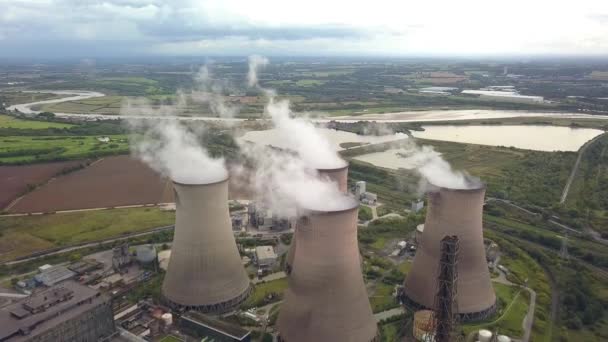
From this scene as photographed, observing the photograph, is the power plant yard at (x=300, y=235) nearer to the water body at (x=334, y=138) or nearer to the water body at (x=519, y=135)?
the water body at (x=334, y=138)

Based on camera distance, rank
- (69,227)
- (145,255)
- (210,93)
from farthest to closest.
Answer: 1. (210,93)
2. (69,227)
3. (145,255)

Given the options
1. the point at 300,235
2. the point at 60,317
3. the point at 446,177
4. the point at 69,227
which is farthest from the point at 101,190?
the point at 446,177

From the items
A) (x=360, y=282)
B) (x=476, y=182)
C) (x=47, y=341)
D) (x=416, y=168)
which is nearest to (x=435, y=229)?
(x=476, y=182)

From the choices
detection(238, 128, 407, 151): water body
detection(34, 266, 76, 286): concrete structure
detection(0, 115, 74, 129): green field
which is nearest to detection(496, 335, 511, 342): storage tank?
detection(34, 266, 76, 286): concrete structure

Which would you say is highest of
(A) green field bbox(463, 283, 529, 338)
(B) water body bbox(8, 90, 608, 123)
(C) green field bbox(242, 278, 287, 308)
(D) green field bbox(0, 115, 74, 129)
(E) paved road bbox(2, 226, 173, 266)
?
(D) green field bbox(0, 115, 74, 129)

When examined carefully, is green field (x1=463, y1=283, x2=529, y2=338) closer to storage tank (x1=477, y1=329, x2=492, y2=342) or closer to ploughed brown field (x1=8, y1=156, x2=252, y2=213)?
storage tank (x1=477, y1=329, x2=492, y2=342)

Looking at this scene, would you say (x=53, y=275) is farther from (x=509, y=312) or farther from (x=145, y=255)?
(x=509, y=312)

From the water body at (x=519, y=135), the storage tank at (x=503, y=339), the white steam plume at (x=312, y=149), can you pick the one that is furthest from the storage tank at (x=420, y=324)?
the water body at (x=519, y=135)
